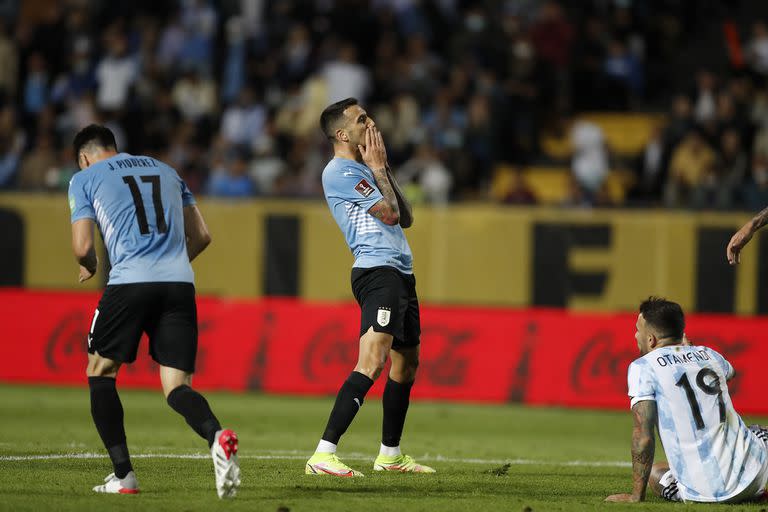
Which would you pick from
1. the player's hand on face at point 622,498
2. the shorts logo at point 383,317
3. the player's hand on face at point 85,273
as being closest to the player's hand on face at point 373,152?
the shorts logo at point 383,317

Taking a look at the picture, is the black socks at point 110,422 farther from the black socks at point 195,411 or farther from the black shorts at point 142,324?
the black socks at point 195,411

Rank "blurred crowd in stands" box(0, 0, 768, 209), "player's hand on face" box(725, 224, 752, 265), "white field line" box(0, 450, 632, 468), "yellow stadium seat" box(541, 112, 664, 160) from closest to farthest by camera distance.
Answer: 1. "player's hand on face" box(725, 224, 752, 265)
2. "white field line" box(0, 450, 632, 468)
3. "blurred crowd in stands" box(0, 0, 768, 209)
4. "yellow stadium seat" box(541, 112, 664, 160)

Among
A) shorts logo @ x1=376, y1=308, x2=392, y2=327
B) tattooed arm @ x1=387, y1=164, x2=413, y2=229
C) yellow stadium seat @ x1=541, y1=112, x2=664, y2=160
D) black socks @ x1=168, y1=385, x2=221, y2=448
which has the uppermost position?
yellow stadium seat @ x1=541, y1=112, x2=664, y2=160

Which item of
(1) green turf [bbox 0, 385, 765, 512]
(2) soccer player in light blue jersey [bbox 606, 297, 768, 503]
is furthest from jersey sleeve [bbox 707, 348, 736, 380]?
(1) green turf [bbox 0, 385, 765, 512]

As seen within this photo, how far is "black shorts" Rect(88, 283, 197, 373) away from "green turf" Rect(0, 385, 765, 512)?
84cm

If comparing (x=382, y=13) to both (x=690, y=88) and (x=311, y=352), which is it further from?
(x=311, y=352)

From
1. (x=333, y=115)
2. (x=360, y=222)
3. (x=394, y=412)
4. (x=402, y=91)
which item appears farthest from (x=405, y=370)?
(x=402, y=91)

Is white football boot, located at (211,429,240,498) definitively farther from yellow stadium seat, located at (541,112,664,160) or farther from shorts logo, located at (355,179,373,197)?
yellow stadium seat, located at (541,112,664,160)

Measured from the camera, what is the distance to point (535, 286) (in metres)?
18.5

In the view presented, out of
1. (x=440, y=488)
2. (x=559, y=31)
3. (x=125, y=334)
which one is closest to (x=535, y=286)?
(x=559, y=31)

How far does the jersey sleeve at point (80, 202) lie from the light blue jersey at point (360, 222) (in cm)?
188

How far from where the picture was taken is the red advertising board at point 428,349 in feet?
51.2

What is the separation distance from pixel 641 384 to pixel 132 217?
10.4 ft

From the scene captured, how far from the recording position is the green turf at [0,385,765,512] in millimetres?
7613
